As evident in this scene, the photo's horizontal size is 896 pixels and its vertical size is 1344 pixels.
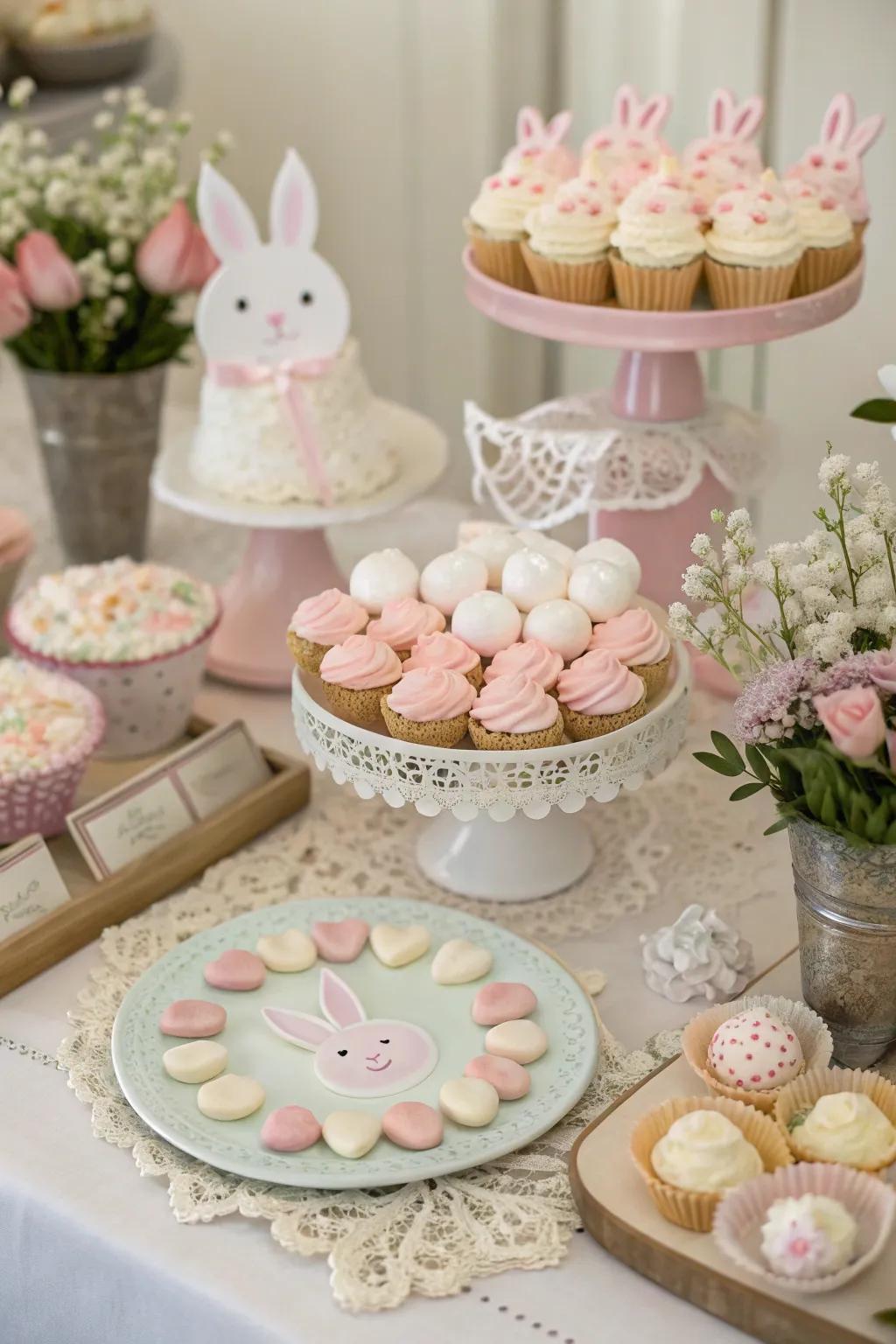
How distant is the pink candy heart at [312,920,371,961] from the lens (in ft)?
4.09

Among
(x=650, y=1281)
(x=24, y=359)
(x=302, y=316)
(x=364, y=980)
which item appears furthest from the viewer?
(x=24, y=359)

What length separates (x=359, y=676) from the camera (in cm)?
120

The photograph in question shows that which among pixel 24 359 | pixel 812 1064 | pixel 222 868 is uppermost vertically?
pixel 24 359

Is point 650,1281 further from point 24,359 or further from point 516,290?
point 24,359

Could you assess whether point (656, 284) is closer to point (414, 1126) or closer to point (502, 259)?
point (502, 259)

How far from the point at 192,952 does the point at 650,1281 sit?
45 centimetres

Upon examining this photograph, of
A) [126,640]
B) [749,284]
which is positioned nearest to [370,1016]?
[126,640]

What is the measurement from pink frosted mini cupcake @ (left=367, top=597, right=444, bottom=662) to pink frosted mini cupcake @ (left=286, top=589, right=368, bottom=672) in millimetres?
17

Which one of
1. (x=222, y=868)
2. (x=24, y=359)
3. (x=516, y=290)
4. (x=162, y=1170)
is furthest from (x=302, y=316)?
(x=162, y=1170)

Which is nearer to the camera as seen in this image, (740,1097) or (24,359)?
(740,1097)

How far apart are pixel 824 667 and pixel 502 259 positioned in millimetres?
623

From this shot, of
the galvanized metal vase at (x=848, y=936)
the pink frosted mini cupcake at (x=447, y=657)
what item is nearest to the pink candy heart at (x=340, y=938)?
the pink frosted mini cupcake at (x=447, y=657)

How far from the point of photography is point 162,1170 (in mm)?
1053

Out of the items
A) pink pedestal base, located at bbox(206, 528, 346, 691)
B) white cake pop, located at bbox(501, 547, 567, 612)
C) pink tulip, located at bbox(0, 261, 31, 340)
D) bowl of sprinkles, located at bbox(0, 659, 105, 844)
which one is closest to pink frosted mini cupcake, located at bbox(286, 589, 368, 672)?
→ white cake pop, located at bbox(501, 547, 567, 612)
